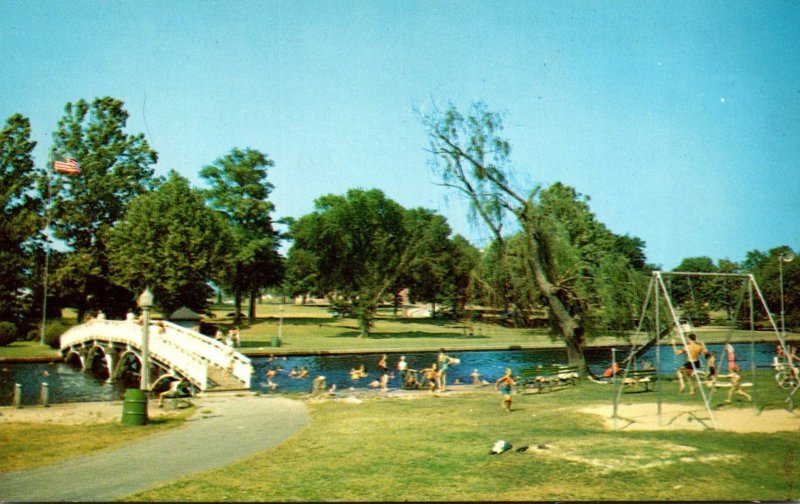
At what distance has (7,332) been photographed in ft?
143

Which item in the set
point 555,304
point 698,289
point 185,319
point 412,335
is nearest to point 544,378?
point 555,304

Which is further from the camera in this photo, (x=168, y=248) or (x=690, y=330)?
(x=168, y=248)

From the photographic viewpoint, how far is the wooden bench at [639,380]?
23.7m

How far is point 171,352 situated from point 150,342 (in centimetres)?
304

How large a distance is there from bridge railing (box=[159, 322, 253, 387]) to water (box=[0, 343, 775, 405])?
10.2ft

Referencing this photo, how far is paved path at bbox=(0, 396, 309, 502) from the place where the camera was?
11172mm

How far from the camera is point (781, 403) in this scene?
18500mm

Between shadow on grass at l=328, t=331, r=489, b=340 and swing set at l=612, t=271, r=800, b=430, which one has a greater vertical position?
swing set at l=612, t=271, r=800, b=430

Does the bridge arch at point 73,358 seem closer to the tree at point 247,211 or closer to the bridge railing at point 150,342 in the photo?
the bridge railing at point 150,342

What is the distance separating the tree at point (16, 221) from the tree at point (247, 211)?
2768cm

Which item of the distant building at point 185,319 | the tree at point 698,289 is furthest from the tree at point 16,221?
the tree at point 698,289

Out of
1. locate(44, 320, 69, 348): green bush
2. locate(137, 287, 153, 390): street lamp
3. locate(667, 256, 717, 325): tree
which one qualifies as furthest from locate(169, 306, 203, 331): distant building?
locate(667, 256, 717, 325): tree

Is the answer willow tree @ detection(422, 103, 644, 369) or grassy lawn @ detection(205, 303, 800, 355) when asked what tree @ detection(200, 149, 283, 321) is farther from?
willow tree @ detection(422, 103, 644, 369)

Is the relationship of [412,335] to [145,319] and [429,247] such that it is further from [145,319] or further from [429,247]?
[145,319]
